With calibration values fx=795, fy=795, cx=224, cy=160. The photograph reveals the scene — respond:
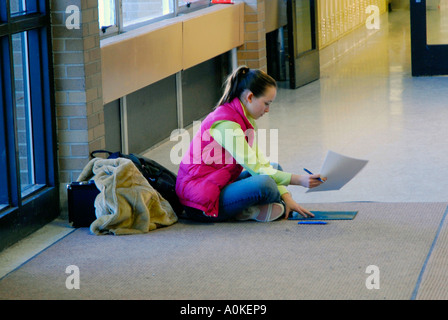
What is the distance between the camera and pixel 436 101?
766 cm

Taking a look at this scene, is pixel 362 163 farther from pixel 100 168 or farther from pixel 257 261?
pixel 100 168

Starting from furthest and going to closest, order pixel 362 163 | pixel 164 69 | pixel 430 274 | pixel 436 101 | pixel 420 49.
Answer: pixel 420 49, pixel 436 101, pixel 164 69, pixel 362 163, pixel 430 274

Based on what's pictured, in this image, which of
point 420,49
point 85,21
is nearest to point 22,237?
point 85,21

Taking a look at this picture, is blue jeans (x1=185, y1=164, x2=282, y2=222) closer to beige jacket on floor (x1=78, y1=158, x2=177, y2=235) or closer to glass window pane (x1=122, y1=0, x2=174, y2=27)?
beige jacket on floor (x1=78, y1=158, x2=177, y2=235)

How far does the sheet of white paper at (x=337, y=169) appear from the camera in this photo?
3729 mm

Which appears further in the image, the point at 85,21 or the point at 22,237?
the point at 85,21

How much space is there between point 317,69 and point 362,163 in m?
5.77

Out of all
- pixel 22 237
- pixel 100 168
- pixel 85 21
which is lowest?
pixel 22 237

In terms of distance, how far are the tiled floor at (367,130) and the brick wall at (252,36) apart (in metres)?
0.50

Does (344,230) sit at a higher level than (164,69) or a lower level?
lower

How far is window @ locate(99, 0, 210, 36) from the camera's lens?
5568 millimetres

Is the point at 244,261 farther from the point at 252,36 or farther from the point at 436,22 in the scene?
the point at 436,22

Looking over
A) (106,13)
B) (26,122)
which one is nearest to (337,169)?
(26,122)

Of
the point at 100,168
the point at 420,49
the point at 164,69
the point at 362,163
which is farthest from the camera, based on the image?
the point at 420,49
